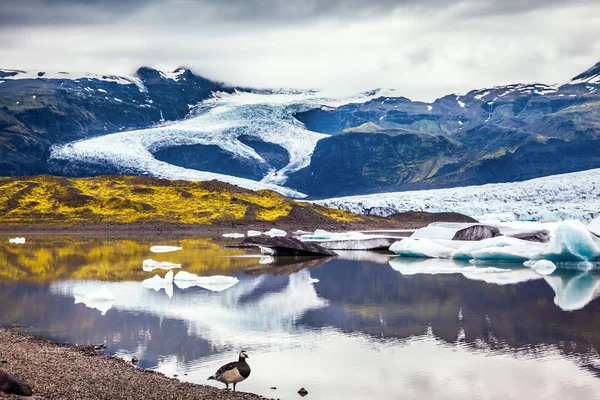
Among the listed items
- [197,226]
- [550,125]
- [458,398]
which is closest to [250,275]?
[458,398]

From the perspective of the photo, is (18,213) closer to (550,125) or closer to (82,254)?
(82,254)

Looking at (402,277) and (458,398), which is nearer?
(458,398)

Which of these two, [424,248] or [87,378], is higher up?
[87,378]

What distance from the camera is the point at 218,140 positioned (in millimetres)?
105188

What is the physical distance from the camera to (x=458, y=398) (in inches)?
456

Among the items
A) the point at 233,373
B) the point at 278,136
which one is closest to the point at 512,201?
the point at 278,136

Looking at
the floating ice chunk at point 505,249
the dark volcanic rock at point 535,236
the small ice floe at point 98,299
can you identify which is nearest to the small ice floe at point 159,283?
the small ice floe at point 98,299

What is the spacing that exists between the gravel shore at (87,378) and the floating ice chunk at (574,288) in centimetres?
1286

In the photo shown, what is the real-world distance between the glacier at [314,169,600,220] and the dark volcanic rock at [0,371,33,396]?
5724 centimetres

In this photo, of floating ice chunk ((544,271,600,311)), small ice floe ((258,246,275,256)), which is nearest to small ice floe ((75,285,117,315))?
floating ice chunk ((544,271,600,311))

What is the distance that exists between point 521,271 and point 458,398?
67.8 ft

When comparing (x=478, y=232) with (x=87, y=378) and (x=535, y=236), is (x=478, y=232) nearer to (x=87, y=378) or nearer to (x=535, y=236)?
(x=535, y=236)

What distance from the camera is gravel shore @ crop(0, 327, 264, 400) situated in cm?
1061

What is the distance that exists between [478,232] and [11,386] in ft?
109
